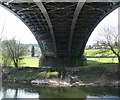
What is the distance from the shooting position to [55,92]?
102 ft

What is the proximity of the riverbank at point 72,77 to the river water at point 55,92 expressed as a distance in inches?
93.8

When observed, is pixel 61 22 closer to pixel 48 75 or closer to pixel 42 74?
pixel 48 75

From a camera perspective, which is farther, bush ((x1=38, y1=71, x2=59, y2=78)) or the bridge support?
the bridge support

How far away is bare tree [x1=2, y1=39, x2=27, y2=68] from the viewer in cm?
4278

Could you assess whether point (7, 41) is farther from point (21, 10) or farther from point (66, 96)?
point (66, 96)

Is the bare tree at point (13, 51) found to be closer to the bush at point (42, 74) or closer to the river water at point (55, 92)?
the bush at point (42, 74)

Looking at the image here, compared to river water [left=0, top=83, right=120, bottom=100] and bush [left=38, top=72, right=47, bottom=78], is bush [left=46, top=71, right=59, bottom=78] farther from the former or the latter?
river water [left=0, top=83, right=120, bottom=100]

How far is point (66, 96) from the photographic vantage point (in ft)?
93.2

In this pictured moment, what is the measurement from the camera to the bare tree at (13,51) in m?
42.8

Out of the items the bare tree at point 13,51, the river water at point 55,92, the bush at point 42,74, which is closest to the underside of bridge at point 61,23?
the bare tree at point 13,51

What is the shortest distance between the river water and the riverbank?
2383mm

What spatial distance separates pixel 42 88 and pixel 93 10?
372 inches

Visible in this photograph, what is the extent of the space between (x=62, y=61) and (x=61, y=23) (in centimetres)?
1061

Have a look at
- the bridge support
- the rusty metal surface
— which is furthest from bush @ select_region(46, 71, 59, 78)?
the bridge support
